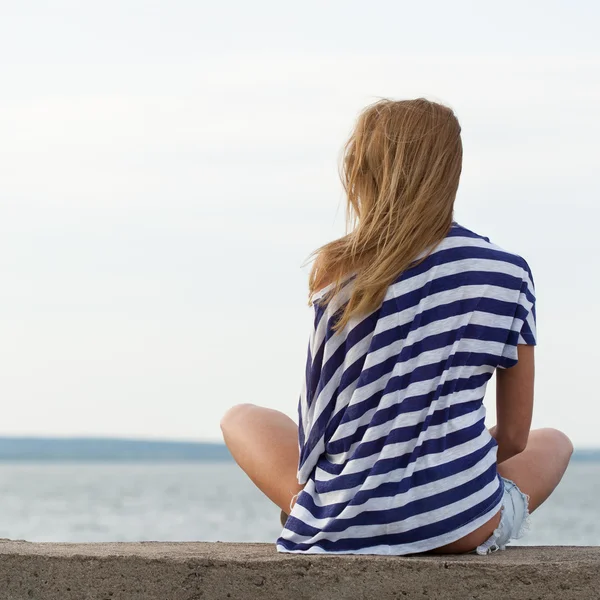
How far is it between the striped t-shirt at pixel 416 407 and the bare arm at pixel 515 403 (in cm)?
8

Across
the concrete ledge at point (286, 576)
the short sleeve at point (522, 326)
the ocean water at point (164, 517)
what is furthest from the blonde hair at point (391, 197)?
the ocean water at point (164, 517)

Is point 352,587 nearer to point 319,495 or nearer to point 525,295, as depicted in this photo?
point 319,495

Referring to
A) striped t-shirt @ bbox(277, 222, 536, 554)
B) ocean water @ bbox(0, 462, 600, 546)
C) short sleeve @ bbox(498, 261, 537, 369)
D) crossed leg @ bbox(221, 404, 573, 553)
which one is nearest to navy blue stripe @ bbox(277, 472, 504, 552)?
striped t-shirt @ bbox(277, 222, 536, 554)

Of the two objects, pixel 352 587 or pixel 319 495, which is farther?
pixel 319 495

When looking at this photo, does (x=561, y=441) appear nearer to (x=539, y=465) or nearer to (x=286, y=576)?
(x=539, y=465)

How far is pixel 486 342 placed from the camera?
2.99 m

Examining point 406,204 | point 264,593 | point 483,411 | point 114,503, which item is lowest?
point 114,503

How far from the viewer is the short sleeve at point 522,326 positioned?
9.92ft

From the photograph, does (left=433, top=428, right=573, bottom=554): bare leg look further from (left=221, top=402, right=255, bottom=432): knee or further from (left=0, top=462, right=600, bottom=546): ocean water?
(left=0, top=462, right=600, bottom=546): ocean water

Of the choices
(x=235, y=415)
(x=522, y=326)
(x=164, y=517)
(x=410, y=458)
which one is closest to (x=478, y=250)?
(x=522, y=326)

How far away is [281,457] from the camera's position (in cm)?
322

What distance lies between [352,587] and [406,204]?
1.11m

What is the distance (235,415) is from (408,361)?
680 mm

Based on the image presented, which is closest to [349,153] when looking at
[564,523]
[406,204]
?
[406,204]
